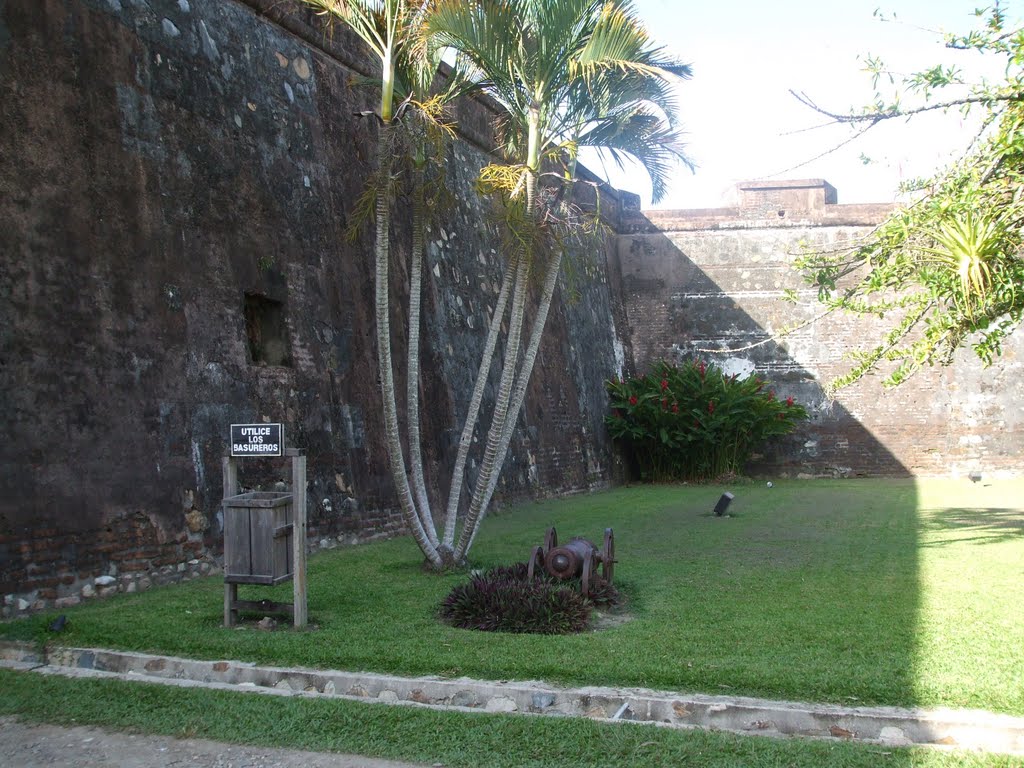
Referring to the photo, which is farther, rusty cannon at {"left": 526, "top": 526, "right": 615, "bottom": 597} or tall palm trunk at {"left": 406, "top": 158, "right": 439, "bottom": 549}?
tall palm trunk at {"left": 406, "top": 158, "right": 439, "bottom": 549}

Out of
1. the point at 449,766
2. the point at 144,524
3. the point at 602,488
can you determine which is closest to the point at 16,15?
the point at 144,524

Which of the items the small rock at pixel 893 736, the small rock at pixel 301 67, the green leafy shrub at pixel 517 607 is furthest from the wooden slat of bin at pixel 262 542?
the small rock at pixel 301 67

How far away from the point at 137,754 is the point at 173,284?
166 inches

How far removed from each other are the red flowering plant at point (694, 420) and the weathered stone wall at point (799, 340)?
3.97 feet

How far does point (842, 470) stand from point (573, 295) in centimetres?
1192

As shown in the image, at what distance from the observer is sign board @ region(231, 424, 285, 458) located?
5363 millimetres

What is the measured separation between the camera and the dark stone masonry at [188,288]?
6043 mm

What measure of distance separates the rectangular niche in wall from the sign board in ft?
9.51

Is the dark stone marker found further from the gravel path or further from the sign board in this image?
the gravel path

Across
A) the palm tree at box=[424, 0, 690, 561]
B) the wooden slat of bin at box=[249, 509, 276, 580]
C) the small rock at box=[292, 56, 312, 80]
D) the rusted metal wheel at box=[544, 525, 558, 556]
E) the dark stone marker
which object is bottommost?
the dark stone marker

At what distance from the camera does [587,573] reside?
233 inches

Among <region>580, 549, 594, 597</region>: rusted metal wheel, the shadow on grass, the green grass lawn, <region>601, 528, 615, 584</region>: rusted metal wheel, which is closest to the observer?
the green grass lawn

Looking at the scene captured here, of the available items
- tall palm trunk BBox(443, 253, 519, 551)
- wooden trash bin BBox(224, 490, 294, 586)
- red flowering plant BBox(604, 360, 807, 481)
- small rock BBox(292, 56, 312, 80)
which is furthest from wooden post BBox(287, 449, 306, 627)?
red flowering plant BBox(604, 360, 807, 481)

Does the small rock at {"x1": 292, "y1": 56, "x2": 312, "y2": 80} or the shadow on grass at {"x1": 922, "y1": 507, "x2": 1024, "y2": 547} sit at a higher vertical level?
the small rock at {"x1": 292, "y1": 56, "x2": 312, "y2": 80}
